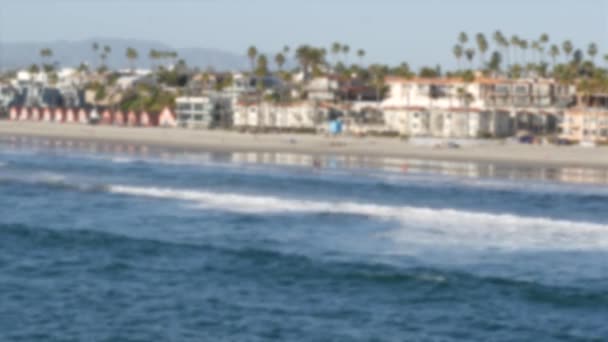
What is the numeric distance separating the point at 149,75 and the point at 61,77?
21.1 m

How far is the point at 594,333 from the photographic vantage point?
27438mm

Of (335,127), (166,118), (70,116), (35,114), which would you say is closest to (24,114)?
(35,114)

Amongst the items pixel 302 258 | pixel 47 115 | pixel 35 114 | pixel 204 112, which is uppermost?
pixel 204 112

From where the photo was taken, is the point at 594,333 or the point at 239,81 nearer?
the point at 594,333

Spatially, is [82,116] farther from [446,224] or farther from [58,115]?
[446,224]

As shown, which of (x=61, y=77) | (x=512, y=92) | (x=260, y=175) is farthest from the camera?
(x=61, y=77)

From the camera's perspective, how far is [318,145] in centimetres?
9338

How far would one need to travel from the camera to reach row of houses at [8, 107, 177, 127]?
125 metres

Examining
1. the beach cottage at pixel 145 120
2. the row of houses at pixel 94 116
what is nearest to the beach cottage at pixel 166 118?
the row of houses at pixel 94 116

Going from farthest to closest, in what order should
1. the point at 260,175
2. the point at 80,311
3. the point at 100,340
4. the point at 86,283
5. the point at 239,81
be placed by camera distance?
the point at 239,81 < the point at 260,175 < the point at 86,283 < the point at 80,311 < the point at 100,340

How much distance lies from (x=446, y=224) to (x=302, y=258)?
9.79 m

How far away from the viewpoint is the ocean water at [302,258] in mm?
28281

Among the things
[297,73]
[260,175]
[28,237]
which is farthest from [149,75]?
[28,237]

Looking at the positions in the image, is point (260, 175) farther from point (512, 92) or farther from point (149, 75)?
point (149, 75)
